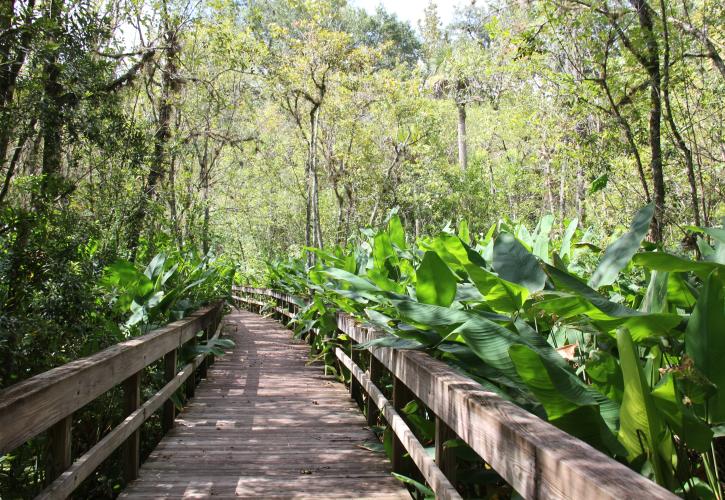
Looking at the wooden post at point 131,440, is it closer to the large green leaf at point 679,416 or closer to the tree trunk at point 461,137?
the large green leaf at point 679,416

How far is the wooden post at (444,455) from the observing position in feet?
6.56

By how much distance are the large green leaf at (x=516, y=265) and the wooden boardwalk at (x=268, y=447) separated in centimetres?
151

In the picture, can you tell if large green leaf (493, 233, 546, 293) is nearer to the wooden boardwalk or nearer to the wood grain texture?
the wood grain texture

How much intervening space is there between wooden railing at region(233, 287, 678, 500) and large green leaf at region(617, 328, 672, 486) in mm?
117

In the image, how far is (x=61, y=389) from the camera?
6.54 feet

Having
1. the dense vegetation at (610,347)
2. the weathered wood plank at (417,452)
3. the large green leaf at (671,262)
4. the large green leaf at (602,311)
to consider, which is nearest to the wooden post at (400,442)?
the weathered wood plank at (417,452)

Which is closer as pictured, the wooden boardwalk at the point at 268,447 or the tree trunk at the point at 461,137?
the wooden boardwalk at the point at 268,447

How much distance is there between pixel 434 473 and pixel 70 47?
4.61m

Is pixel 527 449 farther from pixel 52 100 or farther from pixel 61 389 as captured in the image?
pixel 52 100

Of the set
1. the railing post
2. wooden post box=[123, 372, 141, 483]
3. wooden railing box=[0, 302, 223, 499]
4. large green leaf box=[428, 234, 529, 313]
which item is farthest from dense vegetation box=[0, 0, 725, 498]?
the railing post

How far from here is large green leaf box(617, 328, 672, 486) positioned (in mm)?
1079

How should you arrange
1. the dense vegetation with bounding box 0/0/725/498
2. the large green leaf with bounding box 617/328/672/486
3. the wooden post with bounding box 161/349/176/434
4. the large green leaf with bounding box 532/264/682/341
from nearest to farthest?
→ the large green leaf with bounding box 617/328/672/486
the large green leaf with bounding box 532/264/682/341
the dense vegetation with bounding box 0/0/725/498
the wooden post with bounding box 161/349/176/434

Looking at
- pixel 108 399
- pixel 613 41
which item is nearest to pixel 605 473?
pixel 108 399

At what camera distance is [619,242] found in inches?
68.6
